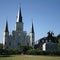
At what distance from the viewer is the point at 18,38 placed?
116000 millimetres

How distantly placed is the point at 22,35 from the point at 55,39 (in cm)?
2713

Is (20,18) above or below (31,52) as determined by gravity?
above

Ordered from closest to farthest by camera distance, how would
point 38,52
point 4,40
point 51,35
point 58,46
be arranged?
point 38,52 → point 58,46 → point 51,35 → point 4,40

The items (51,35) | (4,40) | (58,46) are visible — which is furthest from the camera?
A: (4,40)

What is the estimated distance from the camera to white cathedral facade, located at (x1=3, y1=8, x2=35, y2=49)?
Answer: 113 m

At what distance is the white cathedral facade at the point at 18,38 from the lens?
11344cm

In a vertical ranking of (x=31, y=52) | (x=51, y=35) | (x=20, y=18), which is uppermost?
(x=20, y=18)

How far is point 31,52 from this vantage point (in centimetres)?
7312

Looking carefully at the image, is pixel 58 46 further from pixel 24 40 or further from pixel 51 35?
pixel 24 40

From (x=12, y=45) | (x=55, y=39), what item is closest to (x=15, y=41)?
(x=12, y=45)

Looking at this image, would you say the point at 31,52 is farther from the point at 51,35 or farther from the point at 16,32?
the point at 16,32

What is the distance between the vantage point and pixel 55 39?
93125 mm

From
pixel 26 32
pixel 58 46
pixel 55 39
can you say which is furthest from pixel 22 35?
pixel 58 46

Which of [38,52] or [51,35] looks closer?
[38,52]
